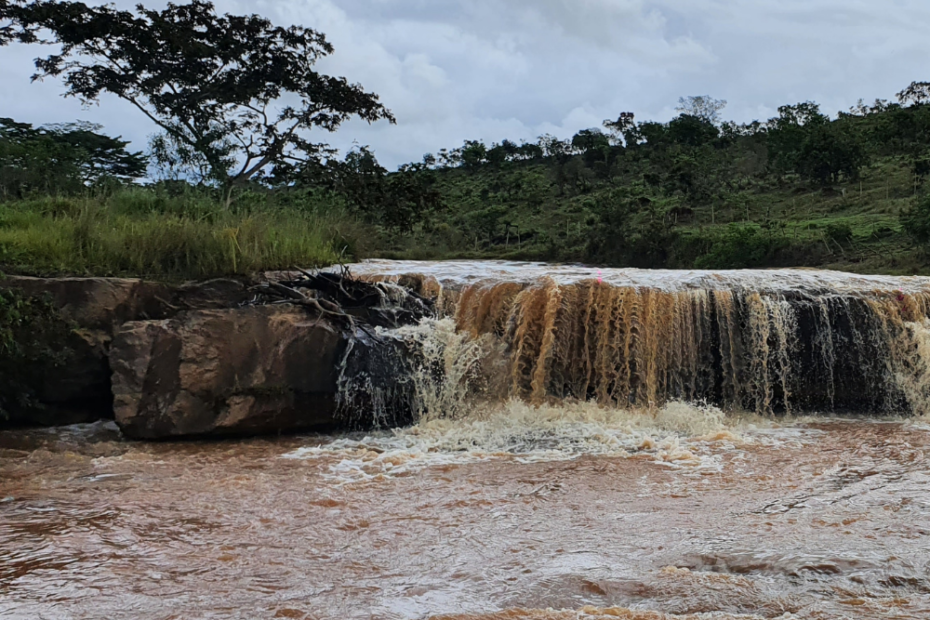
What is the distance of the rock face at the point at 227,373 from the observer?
6.14 m

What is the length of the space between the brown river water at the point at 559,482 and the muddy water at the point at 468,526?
18 millimetres

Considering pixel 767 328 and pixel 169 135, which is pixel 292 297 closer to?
pixel 767 328

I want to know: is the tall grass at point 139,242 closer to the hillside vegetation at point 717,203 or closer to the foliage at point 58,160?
the foliage at point 58,160

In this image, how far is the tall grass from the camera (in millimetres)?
6969

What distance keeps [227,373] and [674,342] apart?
446cm

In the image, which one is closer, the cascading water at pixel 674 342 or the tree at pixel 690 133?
the cascading water at pixel 674 342

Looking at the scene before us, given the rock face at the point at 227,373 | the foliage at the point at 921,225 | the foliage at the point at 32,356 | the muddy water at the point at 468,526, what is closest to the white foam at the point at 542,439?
the muddy water at the point at 468,526

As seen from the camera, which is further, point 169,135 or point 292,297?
point 169,135

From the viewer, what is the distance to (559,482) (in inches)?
193

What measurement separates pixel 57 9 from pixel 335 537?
12335mm

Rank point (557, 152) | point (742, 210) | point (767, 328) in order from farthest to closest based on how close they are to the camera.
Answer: point (557, 152)
point (742, 210)
point (767, 328)

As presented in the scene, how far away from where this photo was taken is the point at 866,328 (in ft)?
26.1

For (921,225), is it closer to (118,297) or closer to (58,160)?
(118,297)

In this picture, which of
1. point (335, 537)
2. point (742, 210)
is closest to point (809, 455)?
point (335, 537)
